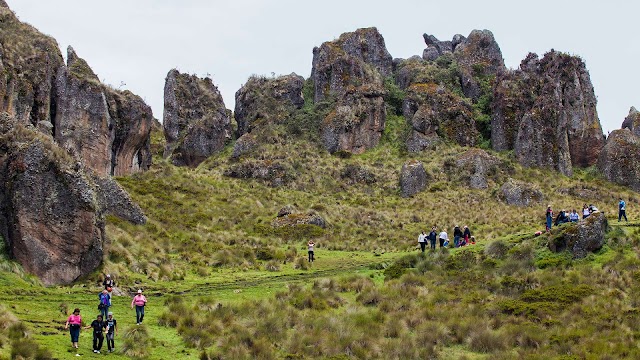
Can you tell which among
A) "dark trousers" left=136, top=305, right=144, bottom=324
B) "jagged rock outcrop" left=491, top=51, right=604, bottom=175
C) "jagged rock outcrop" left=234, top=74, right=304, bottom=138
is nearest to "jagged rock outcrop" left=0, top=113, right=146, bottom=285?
"dark trousers" left=136, top=305, right=144, bottom=324

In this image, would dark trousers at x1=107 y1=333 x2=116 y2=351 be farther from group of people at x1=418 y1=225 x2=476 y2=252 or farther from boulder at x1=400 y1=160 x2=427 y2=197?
boulder at x1=400 y1=160 x2=427 y2=197

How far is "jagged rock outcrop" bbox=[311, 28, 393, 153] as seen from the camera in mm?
86875

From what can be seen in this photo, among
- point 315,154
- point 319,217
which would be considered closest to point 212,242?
point 319,217

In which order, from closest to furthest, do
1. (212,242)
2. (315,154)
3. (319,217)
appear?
(212,242) → (319,217) → (315,154)

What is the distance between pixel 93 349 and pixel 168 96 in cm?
7825

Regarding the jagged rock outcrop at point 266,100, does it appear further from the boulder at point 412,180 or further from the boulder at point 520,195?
the boulder at point 520,195

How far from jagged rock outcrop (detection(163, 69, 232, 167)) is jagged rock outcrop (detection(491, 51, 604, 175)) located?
41339mm

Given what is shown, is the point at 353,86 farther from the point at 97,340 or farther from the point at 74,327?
the point at 74,327

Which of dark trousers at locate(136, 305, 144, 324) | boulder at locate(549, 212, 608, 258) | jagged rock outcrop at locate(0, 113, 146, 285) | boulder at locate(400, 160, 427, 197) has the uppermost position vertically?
boulder at locate(400, 160, 427, 197)

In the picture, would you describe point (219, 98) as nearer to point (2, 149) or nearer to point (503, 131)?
point (503, 131)

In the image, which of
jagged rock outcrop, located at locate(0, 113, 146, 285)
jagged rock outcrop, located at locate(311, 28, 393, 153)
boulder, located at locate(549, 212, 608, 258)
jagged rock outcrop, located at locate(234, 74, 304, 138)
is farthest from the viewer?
jagged rock outcrop, located at locate(234, 74, 304, 138)

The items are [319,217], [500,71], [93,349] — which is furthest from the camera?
[500,71]

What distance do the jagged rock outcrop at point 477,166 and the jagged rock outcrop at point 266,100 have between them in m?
28.9

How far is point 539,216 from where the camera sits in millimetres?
58188
